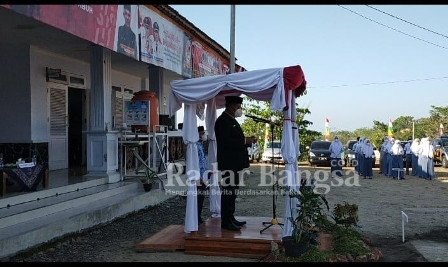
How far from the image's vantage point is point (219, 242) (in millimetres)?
6180

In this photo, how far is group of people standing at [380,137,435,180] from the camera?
17797 mm

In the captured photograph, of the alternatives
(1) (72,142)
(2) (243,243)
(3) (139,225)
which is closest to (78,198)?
(3) (139,225)

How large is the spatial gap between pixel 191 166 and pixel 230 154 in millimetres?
615

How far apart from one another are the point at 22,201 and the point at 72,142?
5960 millimetres

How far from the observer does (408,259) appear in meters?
5.86

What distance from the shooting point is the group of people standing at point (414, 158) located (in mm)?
17797

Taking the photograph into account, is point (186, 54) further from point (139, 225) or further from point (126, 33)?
point (139, 225)

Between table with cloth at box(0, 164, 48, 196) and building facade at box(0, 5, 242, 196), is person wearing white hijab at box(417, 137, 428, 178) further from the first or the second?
table with cloth at box(0, 164, 48, 196)

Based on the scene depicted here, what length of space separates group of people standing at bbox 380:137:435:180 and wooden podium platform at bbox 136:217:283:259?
12756 millimetres

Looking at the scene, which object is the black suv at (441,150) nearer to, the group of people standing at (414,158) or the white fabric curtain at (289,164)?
the group of people standing at (414,158)

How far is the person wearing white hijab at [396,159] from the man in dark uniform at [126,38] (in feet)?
41.7

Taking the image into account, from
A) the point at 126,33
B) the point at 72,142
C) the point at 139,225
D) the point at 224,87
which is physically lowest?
the point at 139,225

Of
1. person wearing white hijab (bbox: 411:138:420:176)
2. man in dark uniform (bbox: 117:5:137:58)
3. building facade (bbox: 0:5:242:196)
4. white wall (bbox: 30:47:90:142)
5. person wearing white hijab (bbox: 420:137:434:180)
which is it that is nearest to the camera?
building facade (bbox: 0:5:242:196)

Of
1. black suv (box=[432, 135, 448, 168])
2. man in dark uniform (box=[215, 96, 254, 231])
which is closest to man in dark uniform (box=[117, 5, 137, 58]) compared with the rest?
man in dark uniform (box=[215, 96, 254, 231])
